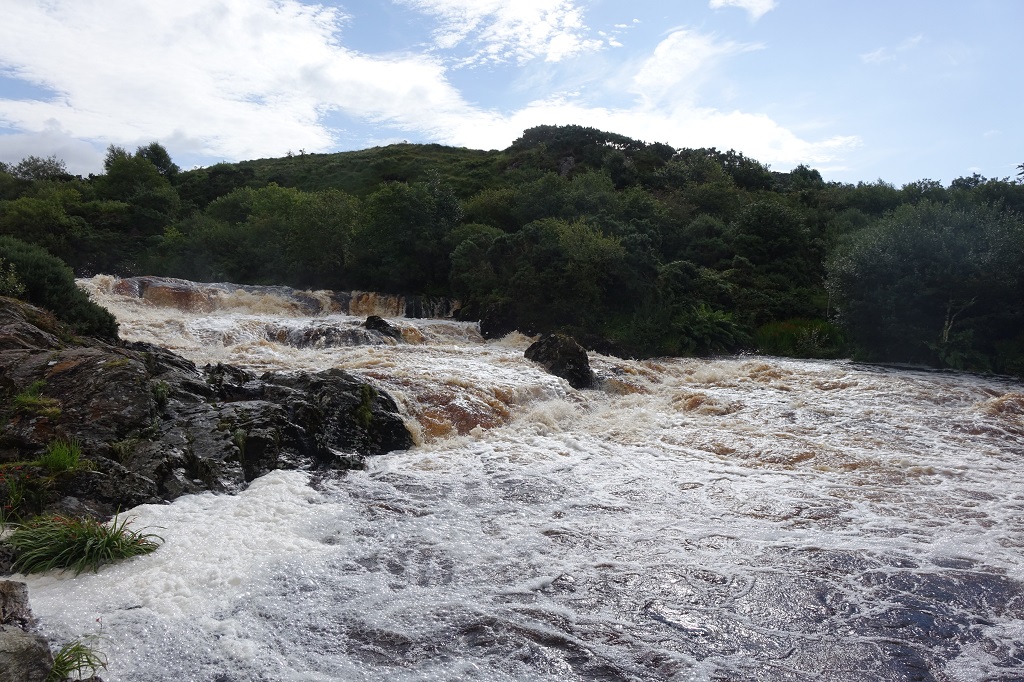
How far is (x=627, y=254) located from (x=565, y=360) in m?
10.3

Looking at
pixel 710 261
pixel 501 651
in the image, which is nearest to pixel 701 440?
pixel 501 651

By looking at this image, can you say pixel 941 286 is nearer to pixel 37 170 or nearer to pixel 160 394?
pixel 160 394

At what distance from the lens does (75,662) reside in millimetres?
4777

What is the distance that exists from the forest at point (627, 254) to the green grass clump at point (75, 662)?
1198 cm

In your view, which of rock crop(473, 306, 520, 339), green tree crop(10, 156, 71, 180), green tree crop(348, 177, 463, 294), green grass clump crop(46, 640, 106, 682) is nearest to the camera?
green grass clump crop(46, 640, 106, 682)

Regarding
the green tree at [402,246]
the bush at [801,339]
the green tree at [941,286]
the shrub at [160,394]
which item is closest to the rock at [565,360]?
the shrub at [160,394]

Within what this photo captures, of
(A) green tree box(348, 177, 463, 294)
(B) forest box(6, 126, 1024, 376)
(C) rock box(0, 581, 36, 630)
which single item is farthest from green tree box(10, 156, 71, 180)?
(C) rock box(0, 581, 36, 630)

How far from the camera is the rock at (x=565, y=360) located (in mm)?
17344

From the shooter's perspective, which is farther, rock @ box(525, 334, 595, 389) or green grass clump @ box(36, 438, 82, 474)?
rock @ box(525, 334, 595, 389)

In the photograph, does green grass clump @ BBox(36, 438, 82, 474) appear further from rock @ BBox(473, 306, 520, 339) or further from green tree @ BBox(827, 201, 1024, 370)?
green tree @ BBox(827, 201, 1024, 370)

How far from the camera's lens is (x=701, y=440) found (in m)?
12.8

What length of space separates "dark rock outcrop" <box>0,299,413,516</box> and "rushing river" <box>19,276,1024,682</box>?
1.90 feet

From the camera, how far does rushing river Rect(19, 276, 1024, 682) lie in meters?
5.41

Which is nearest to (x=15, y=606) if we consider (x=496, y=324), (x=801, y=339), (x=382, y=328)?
(x=382, y=328)
